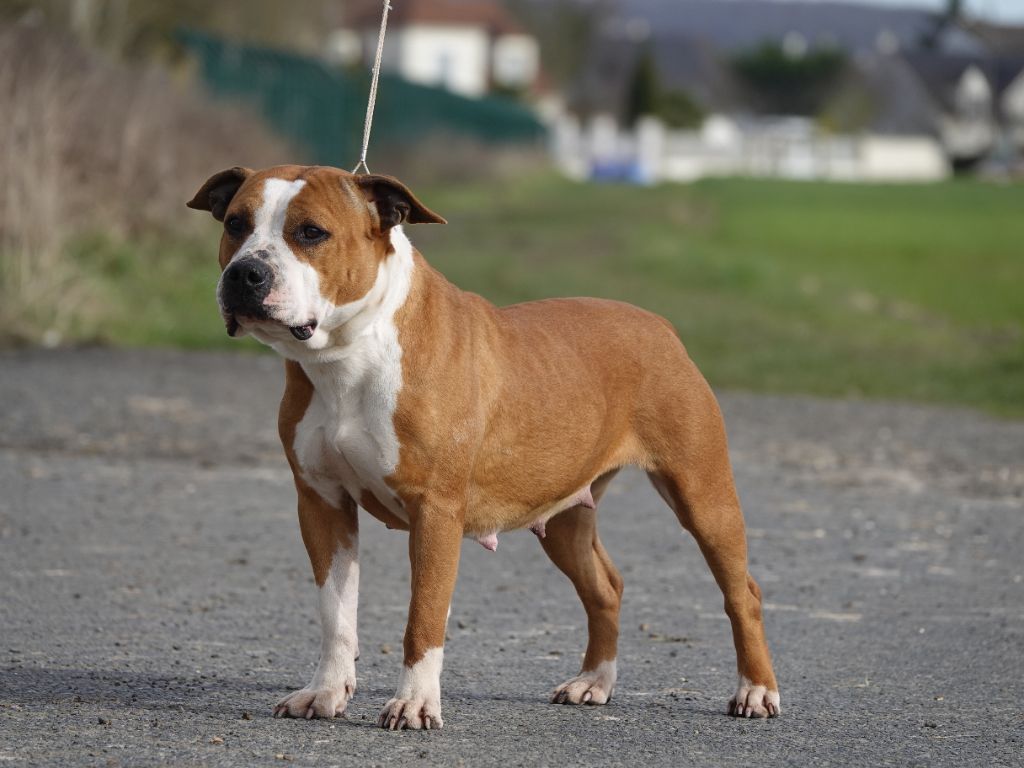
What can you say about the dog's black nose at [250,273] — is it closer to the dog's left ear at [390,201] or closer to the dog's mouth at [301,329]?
the dog's mouth at [301,329]

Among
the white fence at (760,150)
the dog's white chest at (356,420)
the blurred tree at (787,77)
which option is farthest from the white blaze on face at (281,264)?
the blurred tree at (787,77)

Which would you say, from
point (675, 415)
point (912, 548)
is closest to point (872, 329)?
point (912, 548)

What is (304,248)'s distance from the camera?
197 inches

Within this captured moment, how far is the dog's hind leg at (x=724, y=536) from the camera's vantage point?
5.64 metres

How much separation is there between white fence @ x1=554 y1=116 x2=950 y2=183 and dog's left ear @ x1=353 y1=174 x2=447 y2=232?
94482 mm

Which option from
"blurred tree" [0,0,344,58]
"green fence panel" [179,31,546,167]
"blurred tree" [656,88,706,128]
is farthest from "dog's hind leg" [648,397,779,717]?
"blurred tree" [656,88,706,128]

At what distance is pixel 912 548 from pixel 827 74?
15367 centimetres

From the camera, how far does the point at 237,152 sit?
2211 cm

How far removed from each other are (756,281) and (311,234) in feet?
62.3

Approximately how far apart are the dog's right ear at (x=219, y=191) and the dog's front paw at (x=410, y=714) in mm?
1571

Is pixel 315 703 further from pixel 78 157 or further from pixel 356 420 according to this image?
pixel 78 157

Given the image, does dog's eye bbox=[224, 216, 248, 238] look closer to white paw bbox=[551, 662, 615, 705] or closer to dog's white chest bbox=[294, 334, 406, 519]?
dog's white chest bbox=[294, 334, 406, 519]

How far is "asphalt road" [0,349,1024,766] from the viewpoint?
17.1ft

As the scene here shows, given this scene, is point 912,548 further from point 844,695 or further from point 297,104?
point 297,104
